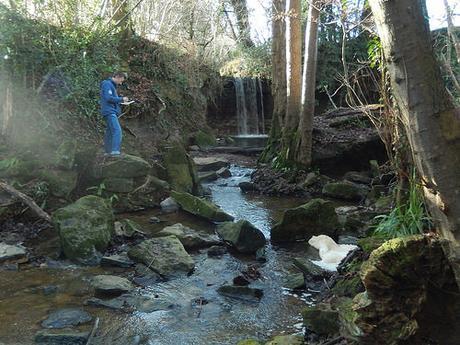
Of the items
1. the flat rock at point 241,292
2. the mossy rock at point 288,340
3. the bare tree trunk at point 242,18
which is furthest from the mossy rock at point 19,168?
the bare tree trunk at point 242,18

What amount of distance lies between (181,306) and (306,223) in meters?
2.78

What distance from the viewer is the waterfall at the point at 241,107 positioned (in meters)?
18.7

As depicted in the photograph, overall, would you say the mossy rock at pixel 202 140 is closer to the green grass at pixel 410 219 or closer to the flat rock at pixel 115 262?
the flat rock at pixel 115 262

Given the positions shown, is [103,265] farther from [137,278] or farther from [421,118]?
[421,118]

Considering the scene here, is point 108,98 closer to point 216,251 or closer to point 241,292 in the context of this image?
point 216,251

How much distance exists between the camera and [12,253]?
582cm

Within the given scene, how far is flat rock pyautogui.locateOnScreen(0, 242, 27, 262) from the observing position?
18.7 ft

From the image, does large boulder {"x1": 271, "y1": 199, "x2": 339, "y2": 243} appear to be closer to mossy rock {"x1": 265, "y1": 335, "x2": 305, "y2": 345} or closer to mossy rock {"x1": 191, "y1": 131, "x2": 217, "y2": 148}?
mossy rock {"x1": 265, "y1": 335, "x2": 305, "y2": 345}

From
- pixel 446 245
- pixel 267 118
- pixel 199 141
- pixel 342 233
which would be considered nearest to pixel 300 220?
pixel 342 233

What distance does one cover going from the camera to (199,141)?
1504 centimetres

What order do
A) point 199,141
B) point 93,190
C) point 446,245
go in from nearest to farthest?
point 446,245 → point 93,190 → point 199,141

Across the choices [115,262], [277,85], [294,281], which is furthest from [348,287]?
[277,85]

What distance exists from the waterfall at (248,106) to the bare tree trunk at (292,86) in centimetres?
703

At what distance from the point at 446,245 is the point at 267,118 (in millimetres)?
16861
